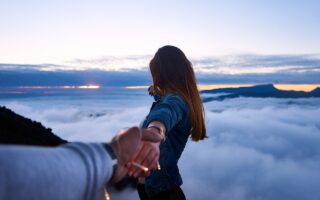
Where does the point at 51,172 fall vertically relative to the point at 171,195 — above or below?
above

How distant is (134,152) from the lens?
1.47 metres

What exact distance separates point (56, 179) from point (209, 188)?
116 m

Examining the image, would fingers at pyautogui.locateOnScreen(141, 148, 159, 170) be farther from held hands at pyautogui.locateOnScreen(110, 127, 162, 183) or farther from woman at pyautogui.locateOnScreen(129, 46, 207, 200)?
woman at pyautogui.locateOnScreen(129, 46, 207, 200)

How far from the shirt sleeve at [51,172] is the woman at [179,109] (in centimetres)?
171

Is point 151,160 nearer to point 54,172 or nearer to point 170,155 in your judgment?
point 54,172

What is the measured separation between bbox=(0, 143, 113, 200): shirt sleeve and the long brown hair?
192 centimetres

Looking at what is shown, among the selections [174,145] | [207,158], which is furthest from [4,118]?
[207,158]

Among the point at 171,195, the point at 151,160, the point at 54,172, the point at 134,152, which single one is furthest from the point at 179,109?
the point at 54,172

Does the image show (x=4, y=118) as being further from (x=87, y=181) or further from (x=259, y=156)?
(x=259, y=156)

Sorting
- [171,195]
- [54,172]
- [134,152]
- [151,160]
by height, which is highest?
[54,172]

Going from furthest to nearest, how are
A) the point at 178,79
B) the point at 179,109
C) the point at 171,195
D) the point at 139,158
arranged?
the point at 171,195
the point at 178,79
the point at 179,109
the point at 139,158

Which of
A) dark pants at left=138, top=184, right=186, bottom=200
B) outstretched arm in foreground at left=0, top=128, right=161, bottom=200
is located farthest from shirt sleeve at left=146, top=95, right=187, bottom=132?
outstretched arm in foreground at left=0, top=128, right=161, bottom=200

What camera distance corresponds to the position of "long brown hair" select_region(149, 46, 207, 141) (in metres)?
2.96

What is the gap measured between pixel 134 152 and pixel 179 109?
4.12 feet
